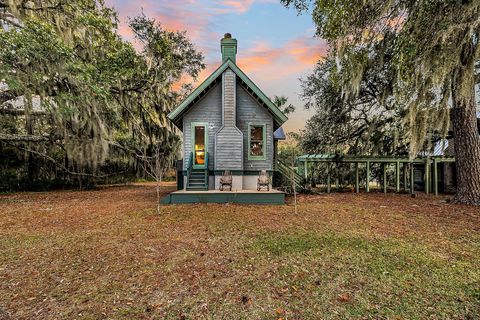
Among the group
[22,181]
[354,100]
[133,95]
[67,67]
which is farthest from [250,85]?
[22,181]

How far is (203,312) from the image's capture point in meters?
2.64

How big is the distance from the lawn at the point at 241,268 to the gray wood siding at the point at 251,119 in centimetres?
474

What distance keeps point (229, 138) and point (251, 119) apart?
1.58 metres

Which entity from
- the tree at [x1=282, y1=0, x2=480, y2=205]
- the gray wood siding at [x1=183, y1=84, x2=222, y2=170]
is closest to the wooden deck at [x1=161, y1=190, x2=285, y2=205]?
the gray wood siding at [x1=183, y1=84, x2=222, y2=170]

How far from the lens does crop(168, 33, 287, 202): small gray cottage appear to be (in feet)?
35.2

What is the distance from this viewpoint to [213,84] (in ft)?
36.9

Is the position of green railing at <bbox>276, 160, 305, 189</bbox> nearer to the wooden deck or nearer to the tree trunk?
the wooden deck

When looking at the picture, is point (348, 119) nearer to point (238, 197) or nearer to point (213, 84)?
point (213, 84)

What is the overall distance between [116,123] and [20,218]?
352 inches

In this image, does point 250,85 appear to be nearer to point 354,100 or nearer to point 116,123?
point 354,100

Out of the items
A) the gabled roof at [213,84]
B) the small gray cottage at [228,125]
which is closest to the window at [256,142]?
the small gray cottage at [228,125]

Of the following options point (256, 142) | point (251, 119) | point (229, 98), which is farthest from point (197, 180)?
point (229, 98)

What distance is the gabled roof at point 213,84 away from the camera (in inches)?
421

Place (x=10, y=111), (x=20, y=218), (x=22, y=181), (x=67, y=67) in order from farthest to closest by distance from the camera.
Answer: (x=22, y=181) < (x=10, y=111) < (x=67, y=67) < (x=20, y=218)
